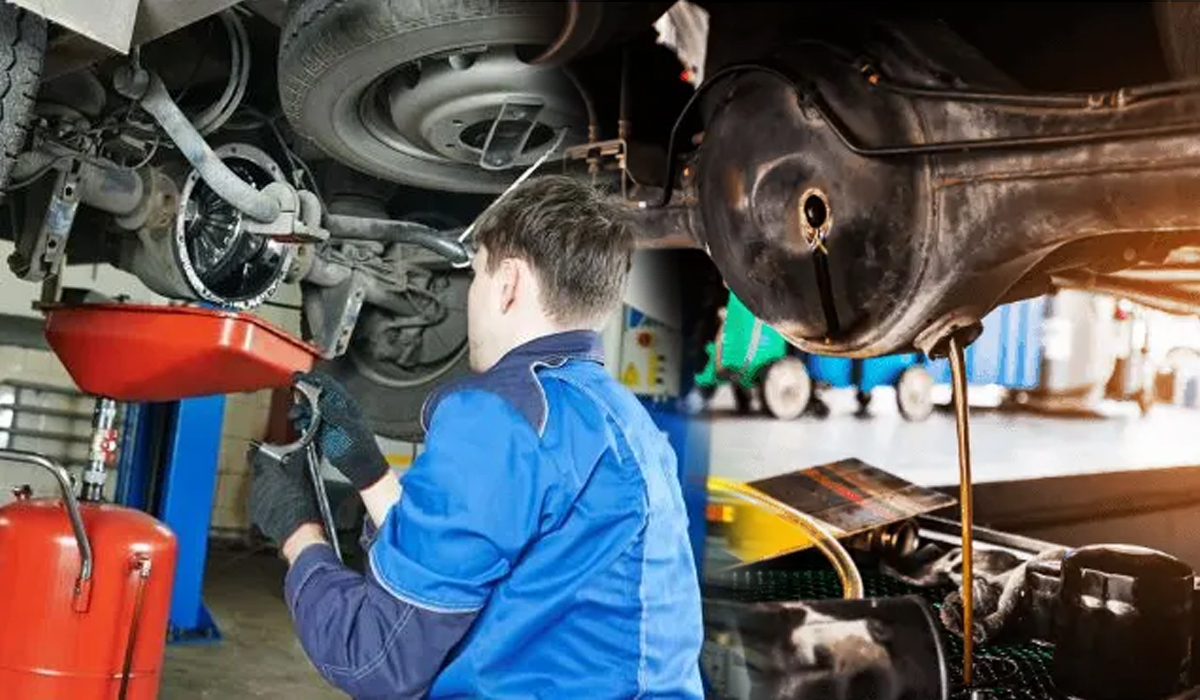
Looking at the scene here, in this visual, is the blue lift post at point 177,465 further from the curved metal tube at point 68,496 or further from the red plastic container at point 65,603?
the curved metal tube at point 68,496

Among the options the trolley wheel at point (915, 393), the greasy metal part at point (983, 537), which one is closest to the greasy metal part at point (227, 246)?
the greasy metal part at point (983, 537)

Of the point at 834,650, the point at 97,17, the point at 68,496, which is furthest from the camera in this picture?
the point at 68,496

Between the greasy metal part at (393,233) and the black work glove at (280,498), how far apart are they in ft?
3.50

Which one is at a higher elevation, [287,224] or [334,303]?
[287,224]

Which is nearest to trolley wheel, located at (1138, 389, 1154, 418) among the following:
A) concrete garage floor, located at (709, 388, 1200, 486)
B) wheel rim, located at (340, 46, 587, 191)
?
concrete garage floor, located at (709, 388, 1200, 486)

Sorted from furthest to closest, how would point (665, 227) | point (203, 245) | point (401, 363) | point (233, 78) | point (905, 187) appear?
point (401, 363)
point (203, 245)
point (233, 78)
point (665, 227)
point (905, 187)

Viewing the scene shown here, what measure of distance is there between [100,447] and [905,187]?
1785mm

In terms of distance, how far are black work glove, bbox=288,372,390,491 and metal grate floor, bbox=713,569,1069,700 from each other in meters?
0.85

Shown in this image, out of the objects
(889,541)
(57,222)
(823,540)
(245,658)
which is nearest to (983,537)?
(889,541)

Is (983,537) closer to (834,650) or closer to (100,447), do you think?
(834,650)

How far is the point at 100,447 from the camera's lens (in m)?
2.08

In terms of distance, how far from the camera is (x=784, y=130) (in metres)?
1.06

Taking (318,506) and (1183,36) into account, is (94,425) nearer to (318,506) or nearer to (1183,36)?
(318,506)

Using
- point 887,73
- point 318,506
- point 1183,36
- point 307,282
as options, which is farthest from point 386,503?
point 307,282
